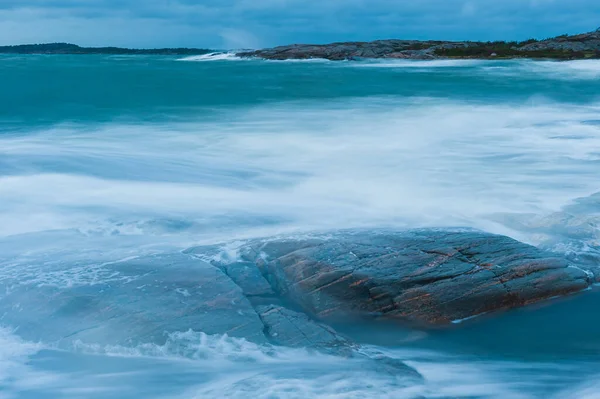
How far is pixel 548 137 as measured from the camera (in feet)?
54.8

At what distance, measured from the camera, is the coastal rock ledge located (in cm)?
599

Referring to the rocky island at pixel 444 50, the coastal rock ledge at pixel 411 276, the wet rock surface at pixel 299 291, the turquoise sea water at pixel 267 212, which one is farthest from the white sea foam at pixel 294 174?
the rocky island at pixel 444 50

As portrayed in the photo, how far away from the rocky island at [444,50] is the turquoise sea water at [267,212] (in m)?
33.2

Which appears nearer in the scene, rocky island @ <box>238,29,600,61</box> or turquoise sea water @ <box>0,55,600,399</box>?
turquoise sea water @ <box>0,55,600,399</box>

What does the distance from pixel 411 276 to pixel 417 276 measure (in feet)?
0.18

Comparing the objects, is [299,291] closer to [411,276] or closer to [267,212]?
[411,276]

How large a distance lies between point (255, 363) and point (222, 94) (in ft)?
74.9

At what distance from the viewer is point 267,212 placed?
9219 mm

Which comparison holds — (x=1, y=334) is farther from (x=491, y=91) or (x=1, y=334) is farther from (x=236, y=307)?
(x=491, y=91)

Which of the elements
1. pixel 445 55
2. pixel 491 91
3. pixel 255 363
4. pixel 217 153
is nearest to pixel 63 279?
pixel 255 363

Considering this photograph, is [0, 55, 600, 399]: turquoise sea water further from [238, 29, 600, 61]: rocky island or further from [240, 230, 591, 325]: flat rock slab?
[238, 29, 600, 61]: rocky island

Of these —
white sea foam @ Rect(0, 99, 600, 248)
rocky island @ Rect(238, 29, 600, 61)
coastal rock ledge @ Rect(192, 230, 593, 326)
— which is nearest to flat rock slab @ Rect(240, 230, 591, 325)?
coastal rock ledge @ Rect(192, 230, 593, 326)

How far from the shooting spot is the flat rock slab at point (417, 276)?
5992mm

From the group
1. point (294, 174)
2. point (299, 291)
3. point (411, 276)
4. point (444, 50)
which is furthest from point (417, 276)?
point (444, 50)
